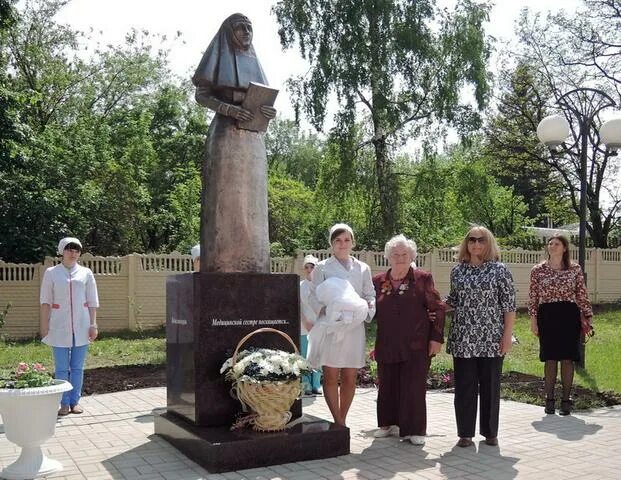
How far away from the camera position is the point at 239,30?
5773mm

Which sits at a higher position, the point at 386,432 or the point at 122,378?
the point at 386,432

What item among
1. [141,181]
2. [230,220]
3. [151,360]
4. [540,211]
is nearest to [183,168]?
[141,181]

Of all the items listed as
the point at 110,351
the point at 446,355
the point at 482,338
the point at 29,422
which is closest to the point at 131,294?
the point at 110,351

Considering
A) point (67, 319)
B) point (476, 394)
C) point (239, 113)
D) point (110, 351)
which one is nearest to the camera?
point (476, 394)

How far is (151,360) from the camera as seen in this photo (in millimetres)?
11570

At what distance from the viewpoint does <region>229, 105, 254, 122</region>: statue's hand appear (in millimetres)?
5523

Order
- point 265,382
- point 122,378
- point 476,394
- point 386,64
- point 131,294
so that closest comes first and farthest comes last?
point 265,382 < point 476,394 < point 122,378 < point 131,294 < point 386,64

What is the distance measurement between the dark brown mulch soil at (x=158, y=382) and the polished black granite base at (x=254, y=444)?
3198 mm

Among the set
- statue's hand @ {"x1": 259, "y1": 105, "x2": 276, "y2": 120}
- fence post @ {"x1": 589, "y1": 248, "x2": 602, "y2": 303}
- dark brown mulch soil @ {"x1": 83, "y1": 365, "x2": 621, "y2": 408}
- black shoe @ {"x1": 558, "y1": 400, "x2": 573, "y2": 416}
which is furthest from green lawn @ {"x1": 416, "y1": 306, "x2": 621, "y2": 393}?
statue's hand @ {"x1": 259, "y1": 105, "x2": 276, "y2": 120}

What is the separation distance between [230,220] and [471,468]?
2.66 m

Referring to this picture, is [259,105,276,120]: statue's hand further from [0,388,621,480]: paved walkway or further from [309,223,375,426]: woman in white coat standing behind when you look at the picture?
[0,388,621,480]: paved walkway

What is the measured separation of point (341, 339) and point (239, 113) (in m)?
2.03

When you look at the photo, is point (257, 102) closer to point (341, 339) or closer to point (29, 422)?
point (341, 339)

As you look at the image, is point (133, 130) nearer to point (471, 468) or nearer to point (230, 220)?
point (230, 220)
